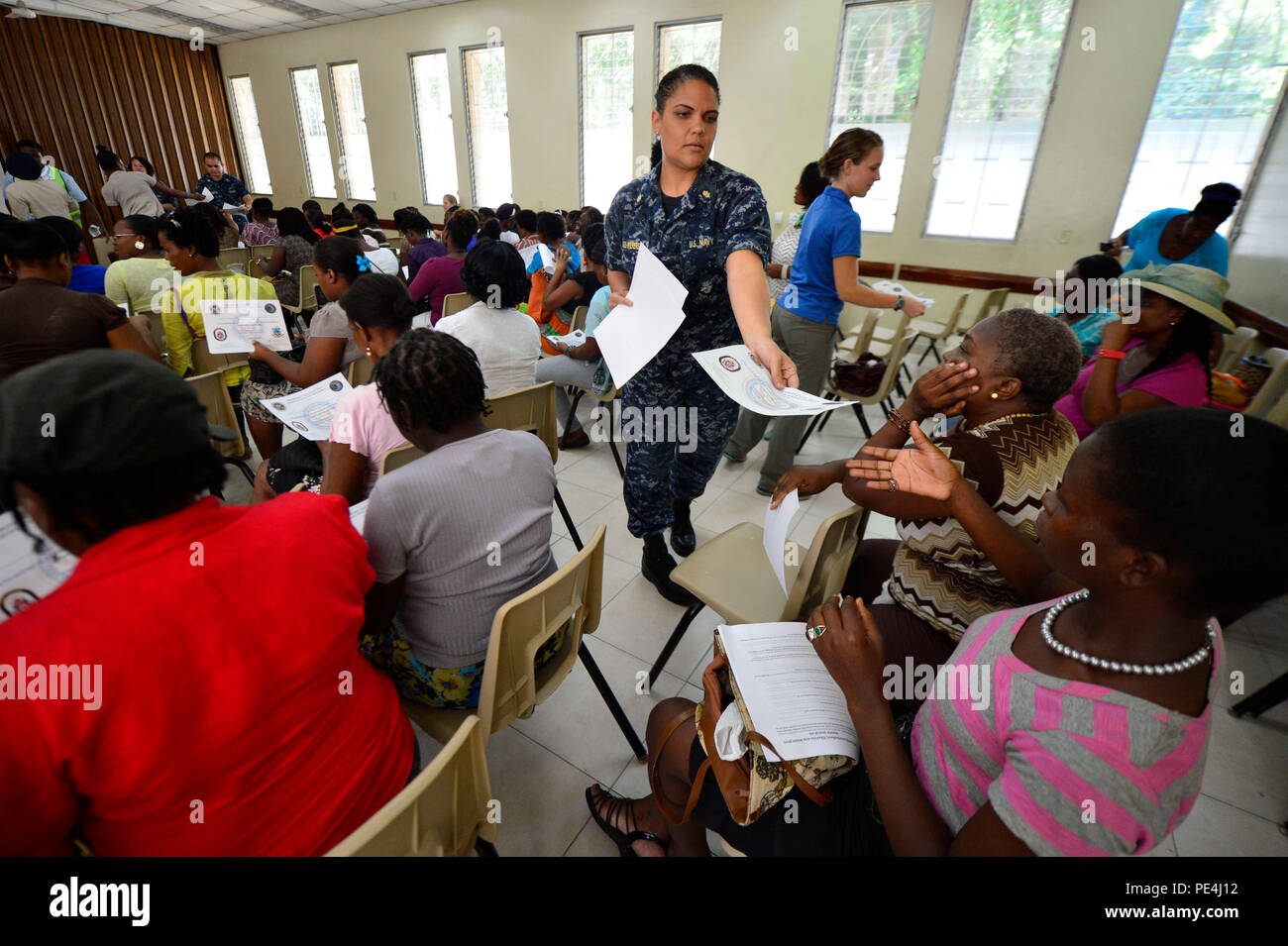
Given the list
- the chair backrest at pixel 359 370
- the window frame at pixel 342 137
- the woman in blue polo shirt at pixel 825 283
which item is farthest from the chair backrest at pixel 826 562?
the window frame at pixel 342 137

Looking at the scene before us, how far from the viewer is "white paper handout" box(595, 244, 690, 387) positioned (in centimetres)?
161

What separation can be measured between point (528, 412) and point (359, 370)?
29.4 inches

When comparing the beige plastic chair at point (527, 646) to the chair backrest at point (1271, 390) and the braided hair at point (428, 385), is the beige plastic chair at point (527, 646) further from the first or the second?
the chair backrest at point (1271, 390)

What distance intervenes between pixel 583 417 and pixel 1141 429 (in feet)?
11.7

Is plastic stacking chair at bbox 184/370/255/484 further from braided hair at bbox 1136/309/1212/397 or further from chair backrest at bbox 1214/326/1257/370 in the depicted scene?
chair backrest at bbox 1214/326/1257/370

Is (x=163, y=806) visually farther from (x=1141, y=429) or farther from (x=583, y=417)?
(x=583, y=417)

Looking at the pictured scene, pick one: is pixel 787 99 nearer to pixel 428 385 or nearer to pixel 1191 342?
pixel 1191 342

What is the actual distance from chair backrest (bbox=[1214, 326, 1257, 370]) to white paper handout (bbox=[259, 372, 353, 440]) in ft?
13.9

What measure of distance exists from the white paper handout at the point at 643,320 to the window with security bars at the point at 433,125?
820cm

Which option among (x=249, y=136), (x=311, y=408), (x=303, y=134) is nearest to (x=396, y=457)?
(x=311, y=408)

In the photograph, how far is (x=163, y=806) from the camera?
69 centimetres

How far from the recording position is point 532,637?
3.87ft

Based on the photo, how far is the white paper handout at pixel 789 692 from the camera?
911 millimetres
